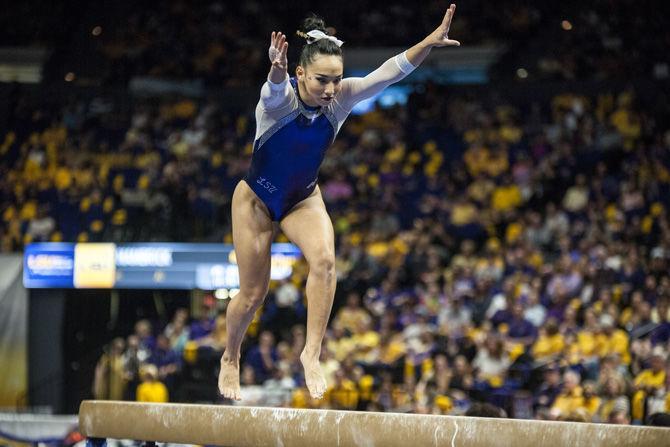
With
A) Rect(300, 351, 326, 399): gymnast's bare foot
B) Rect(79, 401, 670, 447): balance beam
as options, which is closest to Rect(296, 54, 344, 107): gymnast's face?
Rect(300, 351, 326, 399): gymnast's bare foot

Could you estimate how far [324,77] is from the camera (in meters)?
5.11

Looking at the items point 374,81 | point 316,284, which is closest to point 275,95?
point 374,81

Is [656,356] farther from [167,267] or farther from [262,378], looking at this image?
[167,267]

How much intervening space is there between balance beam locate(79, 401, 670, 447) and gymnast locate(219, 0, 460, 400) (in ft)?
0.85

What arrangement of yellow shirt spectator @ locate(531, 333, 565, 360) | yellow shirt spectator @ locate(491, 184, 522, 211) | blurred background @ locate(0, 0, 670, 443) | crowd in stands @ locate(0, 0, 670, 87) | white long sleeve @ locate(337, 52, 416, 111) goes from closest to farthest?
1. white long sleeve @ locate(337, 52, 416, 111)
2. yellow shirt spectator @ locate(531, 333, 565, 360)
3. blurred background @ locate(0, 0, 670, 443)
4. yellow shirt spectator @ locate(491, 184, 522, 211)
5. crowd in stands @ locate(0, 0, 670, 87)

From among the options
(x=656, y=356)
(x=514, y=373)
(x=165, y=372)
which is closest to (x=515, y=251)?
(x=514, y=373)

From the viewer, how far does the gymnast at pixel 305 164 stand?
5.14 metres

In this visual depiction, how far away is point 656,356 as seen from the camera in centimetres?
1011

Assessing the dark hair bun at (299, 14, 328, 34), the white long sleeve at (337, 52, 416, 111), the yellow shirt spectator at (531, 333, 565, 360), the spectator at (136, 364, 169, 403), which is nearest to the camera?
the white long sleeve at (337, 52, 416, 111)

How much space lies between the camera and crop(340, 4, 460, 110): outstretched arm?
519cm

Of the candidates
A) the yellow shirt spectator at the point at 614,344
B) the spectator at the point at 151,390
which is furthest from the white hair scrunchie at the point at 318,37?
the spectator at the point at 151,390

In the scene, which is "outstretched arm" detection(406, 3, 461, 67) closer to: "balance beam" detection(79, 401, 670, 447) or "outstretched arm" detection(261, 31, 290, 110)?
"outstretched arm" detection(261, 31, 290, 110)

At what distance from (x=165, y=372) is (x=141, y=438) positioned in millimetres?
7693

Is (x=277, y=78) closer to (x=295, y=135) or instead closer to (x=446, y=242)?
(x=295, y=135)
